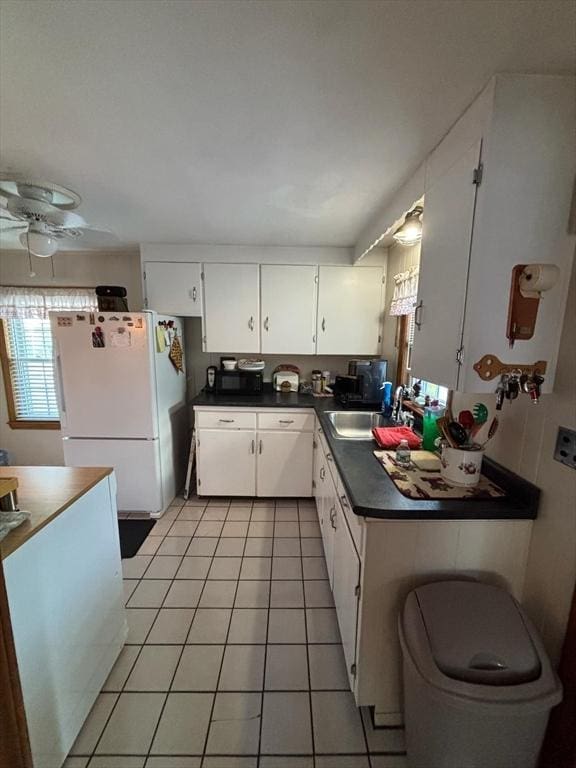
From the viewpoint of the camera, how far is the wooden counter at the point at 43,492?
35.9 inches

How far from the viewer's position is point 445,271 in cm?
112

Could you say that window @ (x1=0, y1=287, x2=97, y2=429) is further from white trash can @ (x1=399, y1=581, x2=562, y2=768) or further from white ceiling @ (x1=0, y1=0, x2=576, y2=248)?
white trash can @ (x1=399, y1=581, x2=562, y2=768)

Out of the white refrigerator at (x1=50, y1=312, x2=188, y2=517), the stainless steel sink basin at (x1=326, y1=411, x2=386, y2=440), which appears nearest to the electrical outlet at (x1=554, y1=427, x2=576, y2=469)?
the stainless steel sink basin at (x1=326, y1=411, x2=386, y2=440)

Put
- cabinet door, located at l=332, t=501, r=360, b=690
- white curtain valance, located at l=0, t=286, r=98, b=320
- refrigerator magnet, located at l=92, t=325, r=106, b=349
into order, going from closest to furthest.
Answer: cabinet door, located at l=332, t=501, r=360, b=690, refrigerator magnet, located at l=92, t=325, r=106, b=349, white curtain valance, located at l=0, t=286, r=98, b=320

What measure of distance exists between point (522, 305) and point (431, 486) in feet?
2.39

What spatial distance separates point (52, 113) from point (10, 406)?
3.20 m

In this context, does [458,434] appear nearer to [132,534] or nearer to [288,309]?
[288,309]

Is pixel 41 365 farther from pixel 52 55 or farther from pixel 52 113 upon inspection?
pixel 52 55

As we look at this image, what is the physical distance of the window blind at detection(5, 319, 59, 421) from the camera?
3.13 metres

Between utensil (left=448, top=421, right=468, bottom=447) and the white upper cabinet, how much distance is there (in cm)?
26

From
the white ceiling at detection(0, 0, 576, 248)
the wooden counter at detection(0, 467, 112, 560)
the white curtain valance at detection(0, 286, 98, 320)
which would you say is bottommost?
the wooden counter at detection(0, 467, 112, 560)

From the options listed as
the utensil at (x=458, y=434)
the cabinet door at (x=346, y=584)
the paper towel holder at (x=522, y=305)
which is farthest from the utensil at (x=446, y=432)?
the cabinet door at (x=346, y=584)

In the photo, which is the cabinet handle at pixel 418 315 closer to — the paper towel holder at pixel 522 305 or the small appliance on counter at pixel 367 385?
the paper towel holder at pixel 522 305

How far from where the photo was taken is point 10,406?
127 inches
